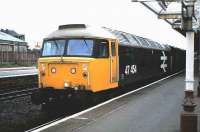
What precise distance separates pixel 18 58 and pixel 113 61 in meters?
49.8

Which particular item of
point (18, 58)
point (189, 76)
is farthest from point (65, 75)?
point (18, 58)

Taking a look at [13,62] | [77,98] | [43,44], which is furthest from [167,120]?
[13,62]

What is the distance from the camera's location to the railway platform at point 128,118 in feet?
35.1

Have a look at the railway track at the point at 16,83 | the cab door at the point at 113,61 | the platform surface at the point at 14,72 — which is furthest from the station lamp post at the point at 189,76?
the platform surface at the point at 14,72

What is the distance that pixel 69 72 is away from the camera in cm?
1505

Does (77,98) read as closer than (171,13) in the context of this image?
Yes

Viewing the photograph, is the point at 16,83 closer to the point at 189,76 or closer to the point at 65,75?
the point at 65,75

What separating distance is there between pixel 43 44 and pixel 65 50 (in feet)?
3.75

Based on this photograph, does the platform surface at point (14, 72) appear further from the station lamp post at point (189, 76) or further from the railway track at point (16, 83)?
the station lamp post at point (189, 76)

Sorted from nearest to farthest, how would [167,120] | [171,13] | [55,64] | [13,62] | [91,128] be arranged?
1. [91,128]
2. [167,120]
3. [55,64]
4. [171,13]
5. [13,62]

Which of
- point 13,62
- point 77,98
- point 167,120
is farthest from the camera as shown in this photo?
point 13,62

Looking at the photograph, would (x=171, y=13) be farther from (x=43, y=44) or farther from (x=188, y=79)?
(x=188, y=79)

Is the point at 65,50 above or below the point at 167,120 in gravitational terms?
above

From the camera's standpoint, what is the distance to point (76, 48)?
50.8ft
